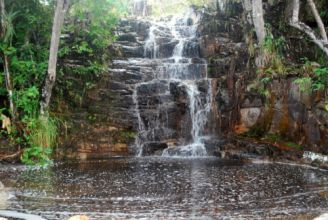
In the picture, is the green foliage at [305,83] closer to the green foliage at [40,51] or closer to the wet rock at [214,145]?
the wet rock at [214,145]

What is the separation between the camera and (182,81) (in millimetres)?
14367

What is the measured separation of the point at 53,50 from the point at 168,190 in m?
5.32

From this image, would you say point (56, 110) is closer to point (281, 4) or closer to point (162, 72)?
point (162, 72)

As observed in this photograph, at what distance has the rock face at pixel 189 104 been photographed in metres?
11.7

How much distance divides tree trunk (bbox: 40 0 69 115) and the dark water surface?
1.95m

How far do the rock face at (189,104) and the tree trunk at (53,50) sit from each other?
1545 millimetres

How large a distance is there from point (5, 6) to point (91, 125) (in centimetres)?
434

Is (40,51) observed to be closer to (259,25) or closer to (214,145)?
(214,145)

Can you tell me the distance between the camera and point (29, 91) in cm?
1128

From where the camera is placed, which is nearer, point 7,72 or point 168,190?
point 168,190

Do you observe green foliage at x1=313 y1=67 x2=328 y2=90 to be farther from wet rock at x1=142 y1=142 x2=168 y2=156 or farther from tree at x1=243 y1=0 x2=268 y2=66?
wet rock at x1=142 y1=142 x2=168 y2=156

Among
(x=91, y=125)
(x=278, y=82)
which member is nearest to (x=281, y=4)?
(x=278, y=82)

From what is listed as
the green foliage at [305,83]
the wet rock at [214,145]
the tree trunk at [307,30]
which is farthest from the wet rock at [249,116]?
the tree trunk at [307,30]

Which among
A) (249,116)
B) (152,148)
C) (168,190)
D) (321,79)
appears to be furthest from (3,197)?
(321,79)
